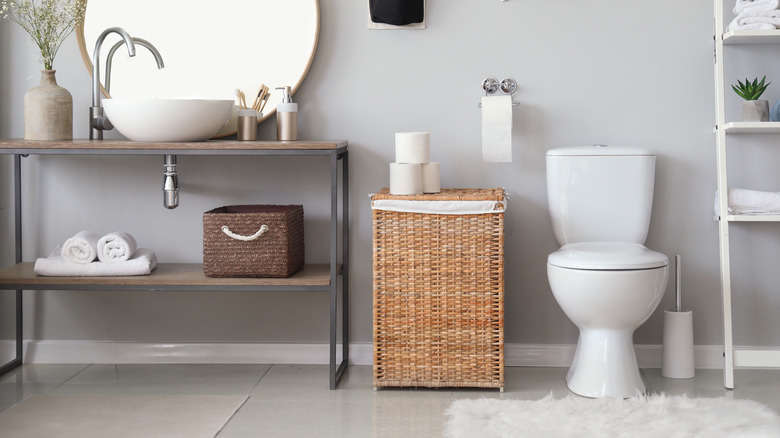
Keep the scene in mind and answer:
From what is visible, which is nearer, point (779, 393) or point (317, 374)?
point (779, 393)

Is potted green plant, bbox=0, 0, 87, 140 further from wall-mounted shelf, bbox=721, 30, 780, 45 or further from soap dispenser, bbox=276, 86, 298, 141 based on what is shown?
wall-mounted shelf, bbox=721, 30, 780, 45

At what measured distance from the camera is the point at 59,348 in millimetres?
3139

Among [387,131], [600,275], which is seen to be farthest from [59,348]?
[600,275]

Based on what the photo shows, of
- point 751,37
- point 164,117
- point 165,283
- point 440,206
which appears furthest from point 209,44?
point 751,37

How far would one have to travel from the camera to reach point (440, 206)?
2.68 meters

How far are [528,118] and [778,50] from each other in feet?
2.97

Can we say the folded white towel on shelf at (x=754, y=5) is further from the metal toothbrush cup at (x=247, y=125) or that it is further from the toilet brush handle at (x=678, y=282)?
the metal toothbrush cup at (x=247, y=125)

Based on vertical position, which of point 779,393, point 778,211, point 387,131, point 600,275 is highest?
point 387,131

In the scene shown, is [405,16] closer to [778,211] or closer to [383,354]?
[383,354]

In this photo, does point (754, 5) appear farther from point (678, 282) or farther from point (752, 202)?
point (678, 282)

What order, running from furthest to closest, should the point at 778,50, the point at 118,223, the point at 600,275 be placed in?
the point at 118,223 → the point at 778,50 → the point at 600,275

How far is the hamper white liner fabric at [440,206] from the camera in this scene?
266cm

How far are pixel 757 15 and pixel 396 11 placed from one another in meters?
1.21

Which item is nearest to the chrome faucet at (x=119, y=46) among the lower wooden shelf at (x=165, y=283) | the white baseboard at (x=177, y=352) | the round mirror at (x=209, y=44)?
the round mirror at (x=209, y=44)
